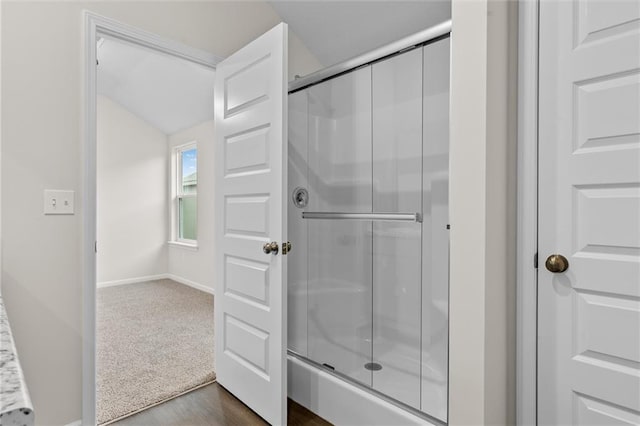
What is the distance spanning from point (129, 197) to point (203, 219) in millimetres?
1264

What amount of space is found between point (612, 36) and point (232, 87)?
1751 mm

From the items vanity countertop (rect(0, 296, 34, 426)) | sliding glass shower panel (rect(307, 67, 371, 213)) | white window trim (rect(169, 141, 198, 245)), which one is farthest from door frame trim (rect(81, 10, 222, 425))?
white window trim (rect(169, 141, 198, 245))

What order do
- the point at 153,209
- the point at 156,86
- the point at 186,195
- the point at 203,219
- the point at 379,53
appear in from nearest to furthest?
the point at 379,53
the point at 156,86
the point at 203,219
the point at 186,195
the point at 153,209

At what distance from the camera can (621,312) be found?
45.5 inches

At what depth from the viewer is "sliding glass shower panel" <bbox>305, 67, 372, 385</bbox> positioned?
223 centimetres

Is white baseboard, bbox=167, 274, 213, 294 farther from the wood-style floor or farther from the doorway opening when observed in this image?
the wood-style floor

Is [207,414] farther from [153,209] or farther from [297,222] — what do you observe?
[153,209]

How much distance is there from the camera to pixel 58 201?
5.72 ft

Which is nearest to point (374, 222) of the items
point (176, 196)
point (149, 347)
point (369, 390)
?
point (369, 390)

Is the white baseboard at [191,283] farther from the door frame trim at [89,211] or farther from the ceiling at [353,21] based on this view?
the ceiling at [353,21]

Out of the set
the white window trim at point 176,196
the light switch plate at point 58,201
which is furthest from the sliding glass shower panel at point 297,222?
the white window trim at point 176,196

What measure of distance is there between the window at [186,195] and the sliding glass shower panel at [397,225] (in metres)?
3.48

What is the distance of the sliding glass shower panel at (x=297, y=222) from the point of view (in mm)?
2336

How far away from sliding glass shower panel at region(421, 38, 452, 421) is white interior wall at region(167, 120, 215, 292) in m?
3.17
